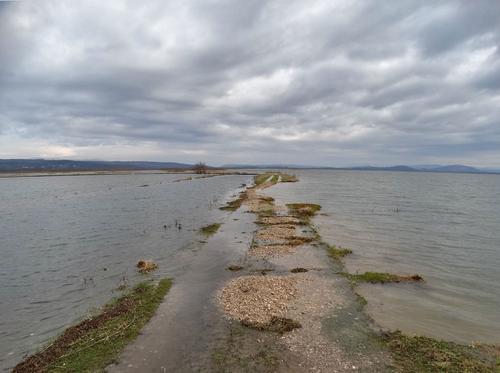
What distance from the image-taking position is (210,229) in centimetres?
3669

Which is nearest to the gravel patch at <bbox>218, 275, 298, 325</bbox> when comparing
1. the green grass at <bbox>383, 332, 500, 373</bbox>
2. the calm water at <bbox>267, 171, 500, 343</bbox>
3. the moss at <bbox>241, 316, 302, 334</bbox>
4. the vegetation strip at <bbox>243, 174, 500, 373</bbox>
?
the moss at <bbox>241, 316, 302, 334</bbox>

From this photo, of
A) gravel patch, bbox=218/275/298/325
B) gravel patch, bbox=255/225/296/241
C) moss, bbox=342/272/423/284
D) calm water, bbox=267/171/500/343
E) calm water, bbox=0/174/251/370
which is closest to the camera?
gravel patch, bbox=218/275/298/325

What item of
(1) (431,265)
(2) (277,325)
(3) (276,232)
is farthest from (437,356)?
(3) (276,232)

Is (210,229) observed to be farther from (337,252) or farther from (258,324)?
(258,324)

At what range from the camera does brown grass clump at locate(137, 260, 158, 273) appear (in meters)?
23.0

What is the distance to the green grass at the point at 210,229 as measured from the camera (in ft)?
115

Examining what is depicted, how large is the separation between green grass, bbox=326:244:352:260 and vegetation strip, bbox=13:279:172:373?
13.7 m

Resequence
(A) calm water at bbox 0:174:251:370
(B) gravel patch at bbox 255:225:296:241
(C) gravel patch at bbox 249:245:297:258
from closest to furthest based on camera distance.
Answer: (A) calm water at bbox 0:174:251:370 → (C) gravel patch at bbox 249:245:297:258 → (B) gravel patch at bbox 255:225:296:241

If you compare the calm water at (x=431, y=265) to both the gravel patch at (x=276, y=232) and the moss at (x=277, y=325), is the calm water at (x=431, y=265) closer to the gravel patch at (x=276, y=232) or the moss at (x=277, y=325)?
the gravel patch at (x=276, y=232)

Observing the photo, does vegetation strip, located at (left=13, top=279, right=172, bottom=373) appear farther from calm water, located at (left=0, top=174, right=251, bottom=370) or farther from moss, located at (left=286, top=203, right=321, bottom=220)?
moss, located at (left=286, top=203, right=321, bottom=220)

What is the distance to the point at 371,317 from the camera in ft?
50.8

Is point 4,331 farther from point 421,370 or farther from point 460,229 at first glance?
point 460,229

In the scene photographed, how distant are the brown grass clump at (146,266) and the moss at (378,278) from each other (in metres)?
12.9

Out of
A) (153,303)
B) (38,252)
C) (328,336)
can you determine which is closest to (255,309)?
(328,336)
